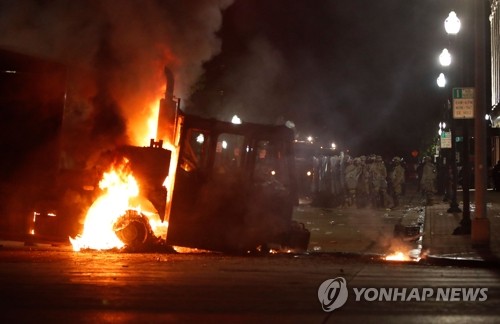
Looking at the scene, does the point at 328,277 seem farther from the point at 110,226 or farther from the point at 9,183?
the point at 9,183

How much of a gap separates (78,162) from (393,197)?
16569 millimetres

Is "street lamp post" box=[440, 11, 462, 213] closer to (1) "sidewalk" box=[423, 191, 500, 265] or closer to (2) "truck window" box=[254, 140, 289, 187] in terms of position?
(1) "sidewalk" box=[423, 191, 500, 265]

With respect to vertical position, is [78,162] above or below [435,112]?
below

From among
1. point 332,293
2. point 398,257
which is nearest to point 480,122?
point 398,257

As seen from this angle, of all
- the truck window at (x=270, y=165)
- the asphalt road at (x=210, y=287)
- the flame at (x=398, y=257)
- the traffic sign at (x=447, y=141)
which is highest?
the traffic sign at (x=447, y=141)

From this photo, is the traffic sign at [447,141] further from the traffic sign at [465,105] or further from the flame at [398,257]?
the flame at [398,257]

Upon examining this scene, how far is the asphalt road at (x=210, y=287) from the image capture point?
678cm

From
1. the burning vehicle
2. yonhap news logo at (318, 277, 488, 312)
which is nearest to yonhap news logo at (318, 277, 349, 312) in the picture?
yonhap news logo at (318, 277, 488, 312)

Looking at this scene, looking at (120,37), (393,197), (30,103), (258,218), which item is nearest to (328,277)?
(258,218)

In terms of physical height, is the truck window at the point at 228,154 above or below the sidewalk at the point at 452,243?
above

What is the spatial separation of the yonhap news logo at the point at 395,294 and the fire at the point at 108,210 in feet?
13.8

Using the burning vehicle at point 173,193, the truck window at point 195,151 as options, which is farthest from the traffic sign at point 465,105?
the truck window at point 195,151

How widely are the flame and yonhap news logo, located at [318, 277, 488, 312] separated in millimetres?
3659

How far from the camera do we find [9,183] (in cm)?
1155
